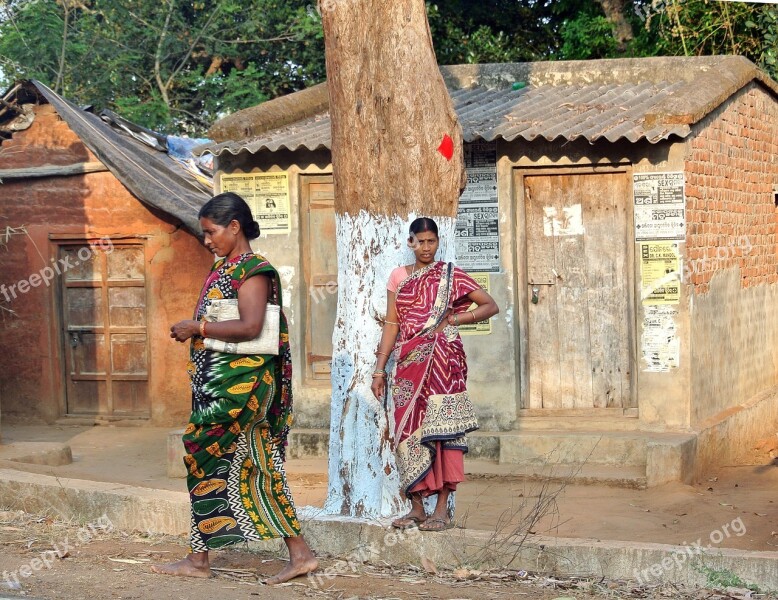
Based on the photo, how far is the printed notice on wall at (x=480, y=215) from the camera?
9.07m

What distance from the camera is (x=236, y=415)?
4789 mm

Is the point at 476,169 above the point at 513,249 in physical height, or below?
above

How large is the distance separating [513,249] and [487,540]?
4145 millimetres

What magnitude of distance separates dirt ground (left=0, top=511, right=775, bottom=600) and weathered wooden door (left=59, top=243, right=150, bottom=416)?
6.30 metres

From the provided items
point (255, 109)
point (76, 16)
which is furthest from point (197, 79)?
point (255, 109)

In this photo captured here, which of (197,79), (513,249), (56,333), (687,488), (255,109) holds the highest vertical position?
(197,79)

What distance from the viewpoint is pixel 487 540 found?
17.2 ft

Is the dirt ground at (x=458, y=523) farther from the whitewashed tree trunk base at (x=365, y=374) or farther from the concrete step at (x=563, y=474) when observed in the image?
the whitewashed tree trunk base at (x=365, y=374)

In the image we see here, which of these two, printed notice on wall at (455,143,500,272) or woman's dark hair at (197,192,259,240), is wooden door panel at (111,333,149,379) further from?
woman's dark hair at (197,192,259,240)

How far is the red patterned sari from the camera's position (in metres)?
5.36

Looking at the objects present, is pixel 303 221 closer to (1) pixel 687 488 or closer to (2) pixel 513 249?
(2) pixel 513 249

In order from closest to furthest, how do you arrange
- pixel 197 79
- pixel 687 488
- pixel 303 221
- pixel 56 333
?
pixel 687 488, pixel 303 221, pixel 56 333, pixel 197 79

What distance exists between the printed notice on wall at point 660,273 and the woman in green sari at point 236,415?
4.47 metres

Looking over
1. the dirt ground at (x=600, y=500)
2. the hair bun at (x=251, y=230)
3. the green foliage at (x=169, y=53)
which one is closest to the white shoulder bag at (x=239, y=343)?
the hair bun at (x=251, y=230)
